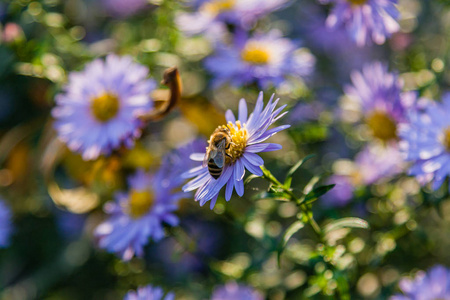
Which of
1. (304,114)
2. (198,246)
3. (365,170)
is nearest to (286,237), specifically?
(365,170)

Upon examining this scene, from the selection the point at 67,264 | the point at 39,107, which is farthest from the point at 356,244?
the point at 39,107

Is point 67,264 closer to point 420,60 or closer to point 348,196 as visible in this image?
point 348,196

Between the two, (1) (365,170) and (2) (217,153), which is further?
(1) (365,170)

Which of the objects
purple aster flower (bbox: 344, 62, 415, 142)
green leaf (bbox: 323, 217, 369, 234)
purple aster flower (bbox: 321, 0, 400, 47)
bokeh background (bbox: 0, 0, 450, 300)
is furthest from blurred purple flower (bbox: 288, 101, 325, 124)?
green leaf (bbox: 323, 217, 369, 234)

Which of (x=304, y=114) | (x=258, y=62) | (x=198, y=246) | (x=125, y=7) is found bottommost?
(x=198, y=246)

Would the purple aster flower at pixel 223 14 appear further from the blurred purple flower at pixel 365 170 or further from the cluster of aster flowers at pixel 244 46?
the blurred purple flower at pixel 365 170

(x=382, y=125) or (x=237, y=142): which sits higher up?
(x=237, y=142)

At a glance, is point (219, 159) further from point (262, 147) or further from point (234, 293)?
point (234, 293)
